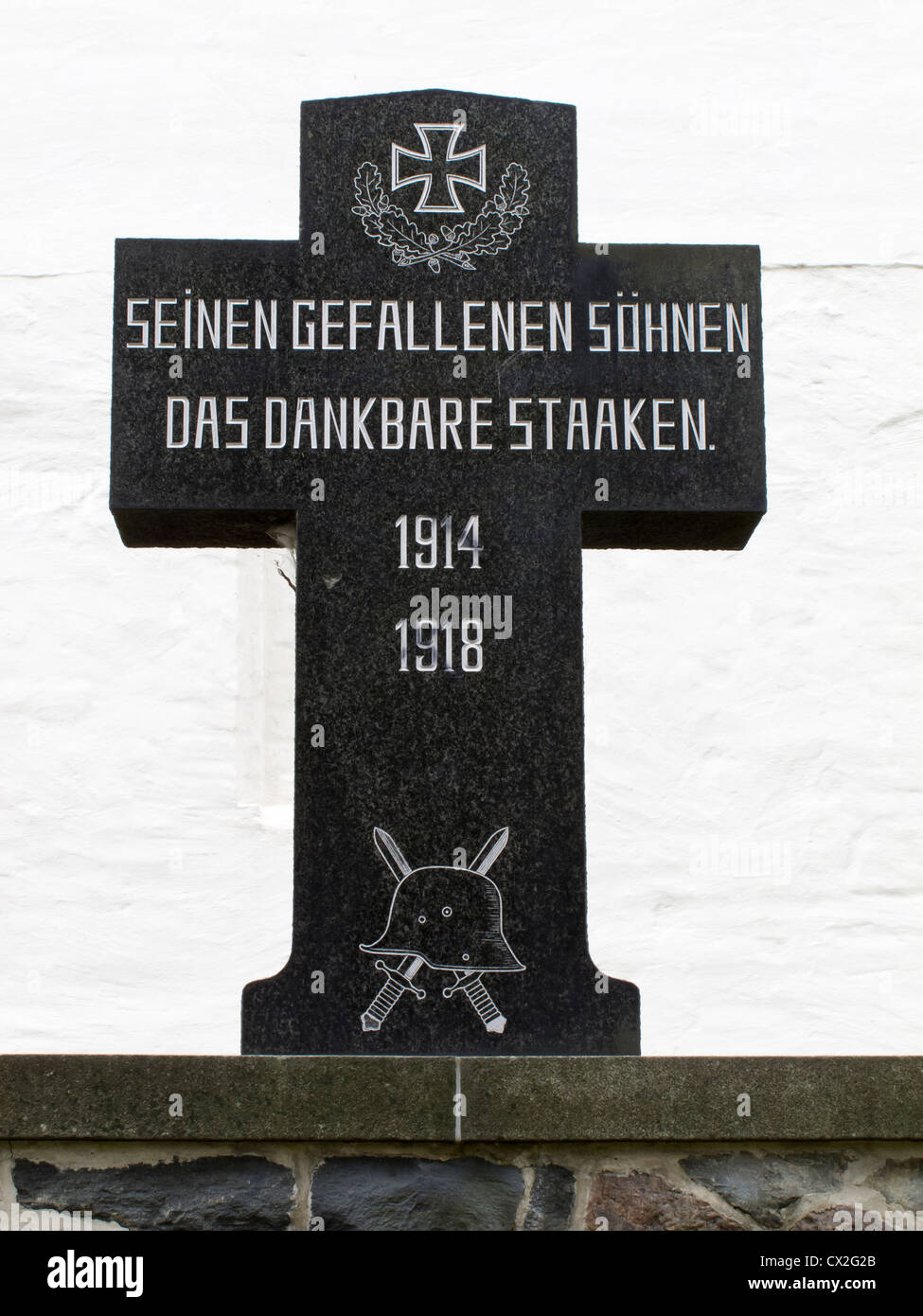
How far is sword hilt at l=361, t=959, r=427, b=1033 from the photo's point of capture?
147 inches

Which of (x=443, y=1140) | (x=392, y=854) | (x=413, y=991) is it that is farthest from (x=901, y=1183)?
(x=392, y=854)

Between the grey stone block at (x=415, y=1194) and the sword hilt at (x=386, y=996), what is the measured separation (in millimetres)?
323

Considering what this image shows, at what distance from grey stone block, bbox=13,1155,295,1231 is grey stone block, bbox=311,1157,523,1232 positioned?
86 millimetres

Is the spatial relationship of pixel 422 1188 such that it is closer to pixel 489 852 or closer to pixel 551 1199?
pixel 551 1199

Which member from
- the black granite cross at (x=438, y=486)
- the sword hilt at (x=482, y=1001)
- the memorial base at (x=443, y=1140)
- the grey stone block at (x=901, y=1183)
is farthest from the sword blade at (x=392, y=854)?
the grey stone block at (x=901, y=1183)

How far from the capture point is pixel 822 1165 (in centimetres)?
352

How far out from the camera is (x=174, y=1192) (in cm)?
348

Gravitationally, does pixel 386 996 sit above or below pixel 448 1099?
above

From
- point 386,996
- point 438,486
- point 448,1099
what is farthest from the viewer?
point 438,486

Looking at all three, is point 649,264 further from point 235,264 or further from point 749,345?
point 235,264

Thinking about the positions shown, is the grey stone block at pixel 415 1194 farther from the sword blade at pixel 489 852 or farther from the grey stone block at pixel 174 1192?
the sword blade at pixel 489 852

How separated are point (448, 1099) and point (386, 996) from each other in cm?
34

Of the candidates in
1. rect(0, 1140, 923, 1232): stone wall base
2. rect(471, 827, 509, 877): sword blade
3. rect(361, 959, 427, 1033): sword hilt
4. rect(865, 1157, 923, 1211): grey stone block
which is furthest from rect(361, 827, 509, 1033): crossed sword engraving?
rect(865, 1157, 923, 1211): grey stone block

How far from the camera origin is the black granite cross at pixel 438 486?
379cm
